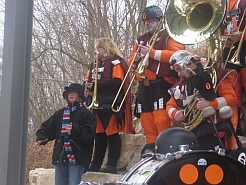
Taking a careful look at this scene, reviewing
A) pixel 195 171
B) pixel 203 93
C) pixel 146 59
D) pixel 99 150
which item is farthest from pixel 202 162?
pixel 99 150

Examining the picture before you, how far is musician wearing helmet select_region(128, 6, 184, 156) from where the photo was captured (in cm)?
414

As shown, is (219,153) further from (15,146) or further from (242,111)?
(242,111)

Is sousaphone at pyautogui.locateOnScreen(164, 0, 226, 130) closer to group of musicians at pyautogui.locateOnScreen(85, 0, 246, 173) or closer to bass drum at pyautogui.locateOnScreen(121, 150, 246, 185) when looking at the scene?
group of musicians at pyautogui.locateOnScreen(85, 0, 246, 173)

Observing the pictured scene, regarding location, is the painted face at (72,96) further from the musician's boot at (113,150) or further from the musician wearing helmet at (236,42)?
the musician wearing helmet at (236,42)

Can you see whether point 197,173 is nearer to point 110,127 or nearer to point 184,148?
point 184,148

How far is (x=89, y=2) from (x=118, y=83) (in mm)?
3354

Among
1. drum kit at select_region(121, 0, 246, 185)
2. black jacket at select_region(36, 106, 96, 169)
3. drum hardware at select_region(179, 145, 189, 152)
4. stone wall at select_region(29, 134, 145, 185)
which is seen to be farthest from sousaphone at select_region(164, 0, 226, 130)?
stone wall at select_region(29, 134, 145, 185)

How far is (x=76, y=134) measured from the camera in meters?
4.06

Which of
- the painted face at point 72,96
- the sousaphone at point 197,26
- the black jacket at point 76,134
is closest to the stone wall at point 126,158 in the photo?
the black jacket at point 76,134

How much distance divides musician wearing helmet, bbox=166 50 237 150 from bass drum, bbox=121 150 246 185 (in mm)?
1062

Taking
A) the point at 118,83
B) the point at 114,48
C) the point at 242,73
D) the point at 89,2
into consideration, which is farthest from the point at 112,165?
the point at 89,2

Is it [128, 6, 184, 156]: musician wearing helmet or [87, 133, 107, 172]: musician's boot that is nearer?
[128, 6, 184, 156]: musician wearing helmet

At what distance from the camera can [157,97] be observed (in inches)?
165

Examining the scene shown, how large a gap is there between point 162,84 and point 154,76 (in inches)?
4.2
